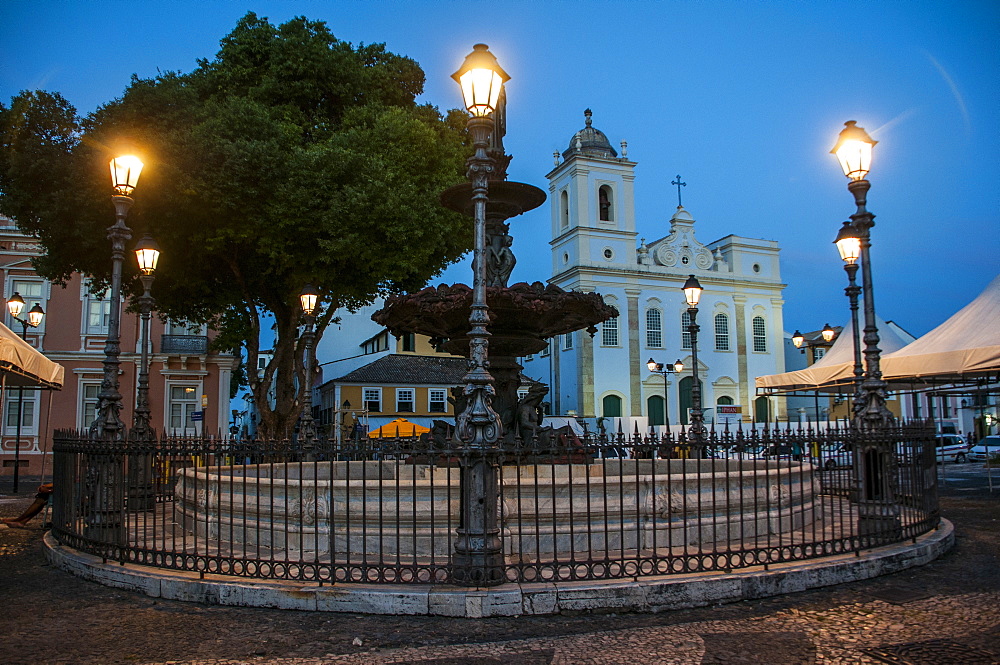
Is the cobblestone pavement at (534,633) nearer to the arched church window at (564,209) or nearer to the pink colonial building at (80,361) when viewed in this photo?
the pink colonial building at (80,361)

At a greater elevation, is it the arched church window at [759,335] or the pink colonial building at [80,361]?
the arched church window at [759,335]

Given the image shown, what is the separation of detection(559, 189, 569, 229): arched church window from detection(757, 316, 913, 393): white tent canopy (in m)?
29.1

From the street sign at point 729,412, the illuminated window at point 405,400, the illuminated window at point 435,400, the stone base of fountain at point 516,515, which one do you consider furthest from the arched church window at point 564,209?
the stone base of fountain at point 516,515

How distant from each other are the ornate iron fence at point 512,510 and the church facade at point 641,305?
36955 millimetres

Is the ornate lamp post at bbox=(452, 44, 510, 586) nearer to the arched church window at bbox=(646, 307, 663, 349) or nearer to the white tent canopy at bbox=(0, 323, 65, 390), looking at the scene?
the white tent canopy at bbox=(0, 323, 65, 390)

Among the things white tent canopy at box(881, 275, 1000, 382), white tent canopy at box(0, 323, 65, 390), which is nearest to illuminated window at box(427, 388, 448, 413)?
white tent canopy at box(0, 323, 65, 390)

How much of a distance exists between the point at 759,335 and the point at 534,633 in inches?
2002

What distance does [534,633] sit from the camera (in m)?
5.15

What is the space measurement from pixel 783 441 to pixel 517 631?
3330 millimetres

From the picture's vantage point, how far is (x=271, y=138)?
17438mm

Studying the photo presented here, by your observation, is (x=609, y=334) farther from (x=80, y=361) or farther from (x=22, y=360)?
(x=22, y=360)

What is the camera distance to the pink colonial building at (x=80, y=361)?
29.2 m

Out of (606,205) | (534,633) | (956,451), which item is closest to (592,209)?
(606,205)

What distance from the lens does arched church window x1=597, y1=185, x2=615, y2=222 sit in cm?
4928
